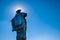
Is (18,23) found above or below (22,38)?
above

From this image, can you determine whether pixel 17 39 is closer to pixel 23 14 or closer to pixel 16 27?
pixel 16 27

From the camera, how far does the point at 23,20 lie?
13438 mm

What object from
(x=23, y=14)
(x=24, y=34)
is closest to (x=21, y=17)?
(x=23, y=14)

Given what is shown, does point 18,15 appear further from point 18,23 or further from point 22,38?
point 22,38

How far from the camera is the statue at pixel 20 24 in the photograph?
13.2 meters

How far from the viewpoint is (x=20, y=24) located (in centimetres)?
1333

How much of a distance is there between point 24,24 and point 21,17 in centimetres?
49

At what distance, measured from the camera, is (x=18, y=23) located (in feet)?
44.0

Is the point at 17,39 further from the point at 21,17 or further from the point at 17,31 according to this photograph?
the point at 21,17

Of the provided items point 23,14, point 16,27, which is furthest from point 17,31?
point 23,14

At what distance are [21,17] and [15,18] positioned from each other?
0.42 meters

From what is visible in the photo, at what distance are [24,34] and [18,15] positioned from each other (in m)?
1.26

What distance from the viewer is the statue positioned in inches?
519

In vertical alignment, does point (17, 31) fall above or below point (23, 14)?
below
